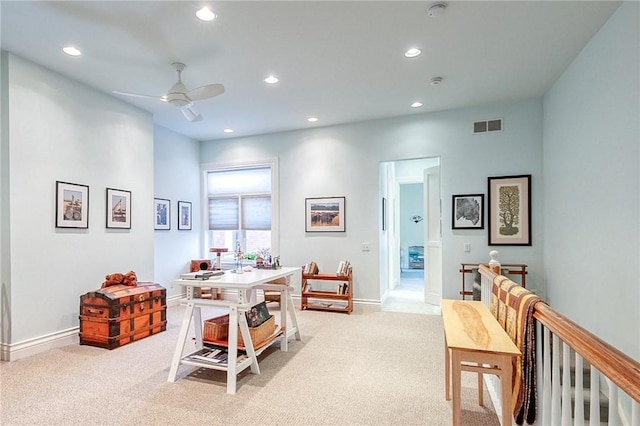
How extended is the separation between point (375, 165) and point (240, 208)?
2.66 metres

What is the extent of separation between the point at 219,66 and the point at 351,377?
333 centimetres

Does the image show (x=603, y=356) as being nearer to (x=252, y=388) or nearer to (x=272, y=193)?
(x=252, y=388)

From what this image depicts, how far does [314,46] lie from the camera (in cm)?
315

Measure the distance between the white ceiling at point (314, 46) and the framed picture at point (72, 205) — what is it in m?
1.25

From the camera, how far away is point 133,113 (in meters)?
4.61

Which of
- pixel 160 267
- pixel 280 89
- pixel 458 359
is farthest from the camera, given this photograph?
pixel 160 267

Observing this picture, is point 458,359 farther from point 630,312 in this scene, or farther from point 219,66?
point 219,66

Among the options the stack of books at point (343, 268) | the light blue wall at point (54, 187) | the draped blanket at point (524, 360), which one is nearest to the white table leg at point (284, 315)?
the stack of books at point (343, 268)

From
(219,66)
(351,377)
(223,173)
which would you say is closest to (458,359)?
(351,377)

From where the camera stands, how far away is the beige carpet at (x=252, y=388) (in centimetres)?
227

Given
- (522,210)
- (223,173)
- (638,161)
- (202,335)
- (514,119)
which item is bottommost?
(202,335)

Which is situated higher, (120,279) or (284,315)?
(120,279)

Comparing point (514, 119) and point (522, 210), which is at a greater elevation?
point (514, 119)

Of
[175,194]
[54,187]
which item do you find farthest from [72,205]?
[175,194]
